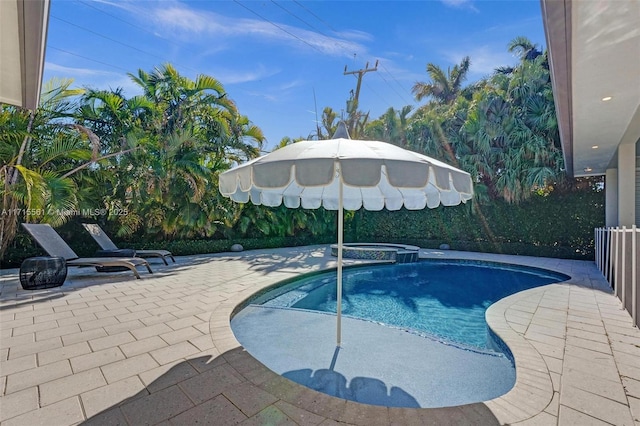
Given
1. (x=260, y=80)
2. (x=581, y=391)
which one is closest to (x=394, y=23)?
(x=260, y=80)

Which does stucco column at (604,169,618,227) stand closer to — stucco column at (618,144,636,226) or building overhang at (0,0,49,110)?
stucco column at (618,144,636,226)

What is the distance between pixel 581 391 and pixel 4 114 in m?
14.3

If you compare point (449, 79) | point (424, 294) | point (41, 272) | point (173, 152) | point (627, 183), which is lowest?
point (424, 294)

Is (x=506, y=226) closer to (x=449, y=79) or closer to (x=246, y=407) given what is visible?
(x=449, y=79)

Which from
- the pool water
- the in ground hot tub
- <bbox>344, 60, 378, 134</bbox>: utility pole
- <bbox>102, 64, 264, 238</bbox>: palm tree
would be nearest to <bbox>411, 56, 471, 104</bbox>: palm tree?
<bbox>344, 60, 378, 134</bbox>: utility pole

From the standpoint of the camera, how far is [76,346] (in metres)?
4.16

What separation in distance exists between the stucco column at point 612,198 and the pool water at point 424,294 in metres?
3.97

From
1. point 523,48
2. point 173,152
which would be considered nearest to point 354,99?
point 523,48

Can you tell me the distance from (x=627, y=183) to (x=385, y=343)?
1104 centimetres

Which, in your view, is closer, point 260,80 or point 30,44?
point 30,44

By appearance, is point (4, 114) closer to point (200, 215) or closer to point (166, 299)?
point (200, 215)

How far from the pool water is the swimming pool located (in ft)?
0.10

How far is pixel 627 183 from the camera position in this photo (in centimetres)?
1002

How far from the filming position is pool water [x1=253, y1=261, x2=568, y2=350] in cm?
676
